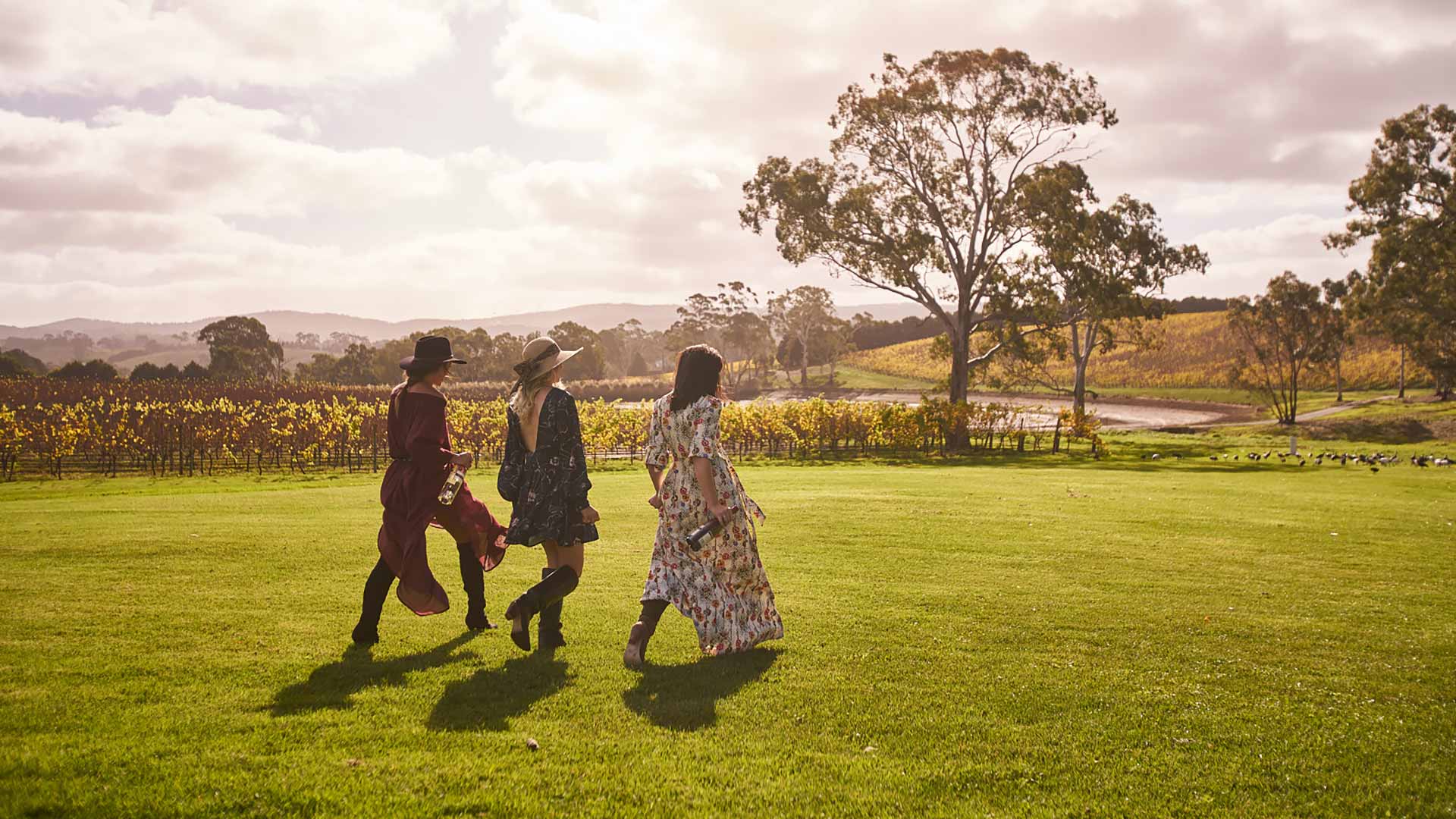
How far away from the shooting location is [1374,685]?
5336 millimetres

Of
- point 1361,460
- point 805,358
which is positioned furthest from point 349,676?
point 805,358

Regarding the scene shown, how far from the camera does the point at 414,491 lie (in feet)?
19.0

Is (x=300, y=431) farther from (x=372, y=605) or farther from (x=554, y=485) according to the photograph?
(x=554, y=485)

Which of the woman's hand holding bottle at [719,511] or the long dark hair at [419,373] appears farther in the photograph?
the long dark hair at [419,373]

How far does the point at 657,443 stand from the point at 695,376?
0.57 meters

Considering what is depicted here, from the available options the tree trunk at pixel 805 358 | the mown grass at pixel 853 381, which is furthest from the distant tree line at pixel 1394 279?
the tree trunk at pixel 805 358

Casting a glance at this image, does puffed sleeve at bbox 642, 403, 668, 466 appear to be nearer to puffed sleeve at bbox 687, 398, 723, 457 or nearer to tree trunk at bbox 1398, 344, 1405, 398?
puffed sleeve at bbox 687, 398, 723, 457

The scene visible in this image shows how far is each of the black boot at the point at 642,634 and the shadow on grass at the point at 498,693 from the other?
0.42m

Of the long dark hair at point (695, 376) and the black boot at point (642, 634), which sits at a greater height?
the long dark hair at point (695, 376)

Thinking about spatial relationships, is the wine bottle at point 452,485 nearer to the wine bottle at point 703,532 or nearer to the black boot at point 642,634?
the black boot at point 642,634

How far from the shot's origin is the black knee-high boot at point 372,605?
586cm

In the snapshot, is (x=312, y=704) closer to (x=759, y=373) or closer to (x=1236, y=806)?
(x=1236, y=806)

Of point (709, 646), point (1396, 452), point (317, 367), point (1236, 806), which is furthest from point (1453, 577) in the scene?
point (317, 367)

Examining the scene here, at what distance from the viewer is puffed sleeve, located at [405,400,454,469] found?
18.9 ft
